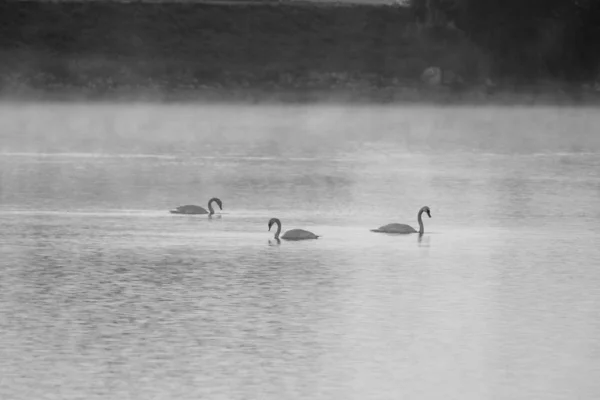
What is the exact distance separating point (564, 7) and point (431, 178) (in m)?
48.5

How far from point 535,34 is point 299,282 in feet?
203

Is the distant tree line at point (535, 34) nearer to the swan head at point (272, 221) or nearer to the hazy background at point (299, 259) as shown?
the hazy background at point (299, 259)

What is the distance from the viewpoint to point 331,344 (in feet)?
37.4

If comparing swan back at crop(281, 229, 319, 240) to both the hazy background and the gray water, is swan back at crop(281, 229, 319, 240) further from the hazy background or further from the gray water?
the hazy background

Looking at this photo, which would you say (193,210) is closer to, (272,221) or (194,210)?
(194,210)

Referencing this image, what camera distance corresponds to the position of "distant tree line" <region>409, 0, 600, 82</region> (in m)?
73.7

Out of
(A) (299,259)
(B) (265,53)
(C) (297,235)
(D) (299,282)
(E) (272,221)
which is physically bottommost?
(D) (299,282)

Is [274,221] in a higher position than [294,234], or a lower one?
higher

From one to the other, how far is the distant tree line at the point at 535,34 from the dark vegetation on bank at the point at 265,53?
0.08 metres

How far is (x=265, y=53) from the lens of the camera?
8344 centimetres

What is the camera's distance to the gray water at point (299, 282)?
410 inches

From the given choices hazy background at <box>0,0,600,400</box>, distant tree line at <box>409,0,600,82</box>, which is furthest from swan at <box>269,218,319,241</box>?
distant tree line at <box>409,0,600,82</box>

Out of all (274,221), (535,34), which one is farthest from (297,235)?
(535,34)

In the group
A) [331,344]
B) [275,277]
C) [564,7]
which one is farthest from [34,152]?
[564,7]
